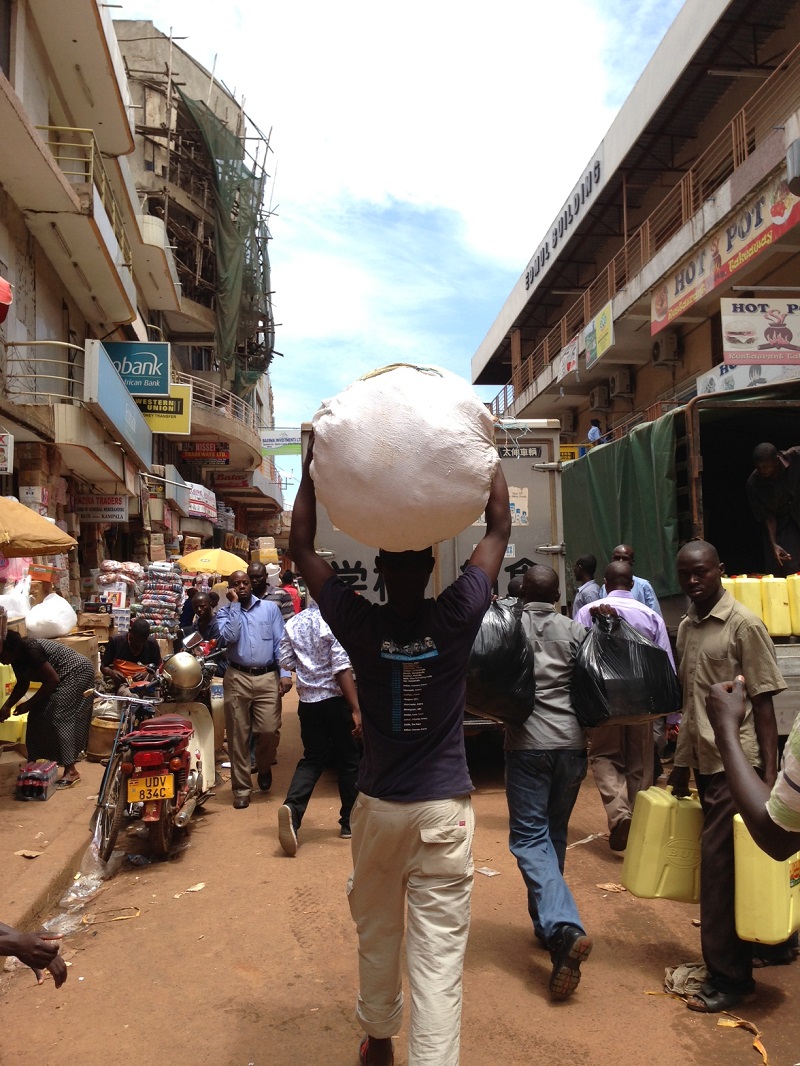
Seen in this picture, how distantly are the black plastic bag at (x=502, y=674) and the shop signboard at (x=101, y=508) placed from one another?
599 inches

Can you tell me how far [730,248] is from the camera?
41.6 feet

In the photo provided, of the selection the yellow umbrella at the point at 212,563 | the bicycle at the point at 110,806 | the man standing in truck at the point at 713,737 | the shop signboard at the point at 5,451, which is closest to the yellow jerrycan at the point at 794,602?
the man standing in truck at the point at 713,737

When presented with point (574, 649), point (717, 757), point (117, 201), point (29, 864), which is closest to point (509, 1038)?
point (717, 757)

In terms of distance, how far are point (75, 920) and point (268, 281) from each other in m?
32.6

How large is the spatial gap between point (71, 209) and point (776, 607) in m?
12.3

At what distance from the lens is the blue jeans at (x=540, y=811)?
3562 mm

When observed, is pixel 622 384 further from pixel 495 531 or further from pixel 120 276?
pixel 495 531

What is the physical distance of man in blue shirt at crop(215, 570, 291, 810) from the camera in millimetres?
6750

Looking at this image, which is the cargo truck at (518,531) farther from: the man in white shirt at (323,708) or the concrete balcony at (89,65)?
the concrete balcony at (89,65)

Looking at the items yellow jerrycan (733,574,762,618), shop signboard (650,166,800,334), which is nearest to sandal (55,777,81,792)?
yellow jerrycan (733,574,762,618)

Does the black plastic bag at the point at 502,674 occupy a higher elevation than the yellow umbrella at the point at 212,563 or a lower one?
lower

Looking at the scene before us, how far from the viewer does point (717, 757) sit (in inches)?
134

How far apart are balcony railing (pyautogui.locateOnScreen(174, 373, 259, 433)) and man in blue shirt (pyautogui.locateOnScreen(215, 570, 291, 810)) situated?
20746 mm

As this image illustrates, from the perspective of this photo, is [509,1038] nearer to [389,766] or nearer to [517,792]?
[517,792]
